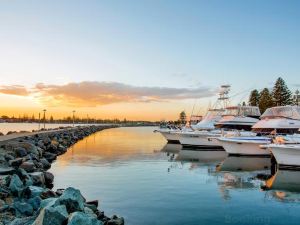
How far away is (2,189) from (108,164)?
15.3 metres

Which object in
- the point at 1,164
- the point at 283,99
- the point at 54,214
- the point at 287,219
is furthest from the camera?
the point at 283,99

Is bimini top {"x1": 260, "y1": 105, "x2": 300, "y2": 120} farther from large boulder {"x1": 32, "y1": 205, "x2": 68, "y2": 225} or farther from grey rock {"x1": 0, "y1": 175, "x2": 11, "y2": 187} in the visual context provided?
large boulder {"x1": 32, "y1": 205, "x2": 68, "y2": 225}

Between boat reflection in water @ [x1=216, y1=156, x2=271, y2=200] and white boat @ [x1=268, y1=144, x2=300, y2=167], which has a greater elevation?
white boat @ [x1=268, y1=144, x2=300, y2=167]

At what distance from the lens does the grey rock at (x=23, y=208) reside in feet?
37.0

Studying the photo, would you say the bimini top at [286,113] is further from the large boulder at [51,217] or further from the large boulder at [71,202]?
the large boulder at [51,217]

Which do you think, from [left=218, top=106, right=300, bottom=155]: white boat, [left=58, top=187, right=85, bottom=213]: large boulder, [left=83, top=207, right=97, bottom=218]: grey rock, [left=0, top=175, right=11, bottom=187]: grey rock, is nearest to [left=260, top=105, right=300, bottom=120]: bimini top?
[left=218, top=106, right=300, bottom=155]: white boat

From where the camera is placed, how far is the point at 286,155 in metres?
24.9

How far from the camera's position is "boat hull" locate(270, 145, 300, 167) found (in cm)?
2453

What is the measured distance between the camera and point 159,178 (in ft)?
71.5

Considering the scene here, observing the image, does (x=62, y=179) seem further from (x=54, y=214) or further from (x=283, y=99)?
(x=283, y=99)

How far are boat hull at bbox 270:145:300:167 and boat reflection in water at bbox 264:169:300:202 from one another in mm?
532

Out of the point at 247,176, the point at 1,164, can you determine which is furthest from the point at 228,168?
the point at 1,164

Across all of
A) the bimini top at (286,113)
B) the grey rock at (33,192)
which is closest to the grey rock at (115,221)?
the grey rock at (33,192)

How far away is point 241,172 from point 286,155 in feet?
10.5
